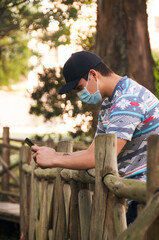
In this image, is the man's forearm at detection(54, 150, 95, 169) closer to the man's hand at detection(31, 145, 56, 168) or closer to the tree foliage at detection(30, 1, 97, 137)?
the man's hand at detection(31, 145, 56, 168)

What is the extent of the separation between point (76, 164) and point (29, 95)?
308 inches

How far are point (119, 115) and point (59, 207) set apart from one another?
1.51m

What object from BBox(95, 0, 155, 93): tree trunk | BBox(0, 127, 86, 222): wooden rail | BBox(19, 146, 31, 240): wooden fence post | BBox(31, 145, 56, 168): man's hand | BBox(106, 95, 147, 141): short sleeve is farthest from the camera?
BBox(0, 127, 86, 222): wooden rail

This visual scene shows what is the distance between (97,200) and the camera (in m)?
Result: 2.97

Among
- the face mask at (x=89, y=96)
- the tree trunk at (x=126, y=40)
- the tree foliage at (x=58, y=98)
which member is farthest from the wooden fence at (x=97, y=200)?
the tree foliage at (x=58, y=98)

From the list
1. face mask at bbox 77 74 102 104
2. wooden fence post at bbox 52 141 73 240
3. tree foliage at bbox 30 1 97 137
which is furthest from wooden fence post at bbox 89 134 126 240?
tree foliage at bbox 30 1 97 137

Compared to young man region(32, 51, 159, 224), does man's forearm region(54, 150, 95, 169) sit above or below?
below

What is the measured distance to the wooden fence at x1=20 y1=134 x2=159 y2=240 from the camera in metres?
2.15

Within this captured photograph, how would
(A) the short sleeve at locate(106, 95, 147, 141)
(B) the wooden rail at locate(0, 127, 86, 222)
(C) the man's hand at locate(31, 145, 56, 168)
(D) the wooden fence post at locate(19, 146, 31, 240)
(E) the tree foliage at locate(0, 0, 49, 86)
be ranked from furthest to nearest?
(E) the tree foliage at locate(0, 0, 49, 86) < (B) the wooden rail at locate(0, 127, 86, 222) < (D) the wooden fence post at locate(19, 146, 31, 240) < (C) the man's hand at locate(31, 145, 56, 168) < (A) the short sleeve at locate(106, 95, 147, 141)

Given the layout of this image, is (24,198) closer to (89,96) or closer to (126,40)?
(126,40)

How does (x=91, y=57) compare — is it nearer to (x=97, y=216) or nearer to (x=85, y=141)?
(x=97, y=216)

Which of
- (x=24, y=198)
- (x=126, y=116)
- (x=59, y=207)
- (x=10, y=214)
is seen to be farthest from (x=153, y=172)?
(x=10, y=214)

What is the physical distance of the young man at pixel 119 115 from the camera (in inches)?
113

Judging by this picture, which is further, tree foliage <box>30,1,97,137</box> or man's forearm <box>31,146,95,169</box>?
tree foliage <box>30,1,97,137</box>
